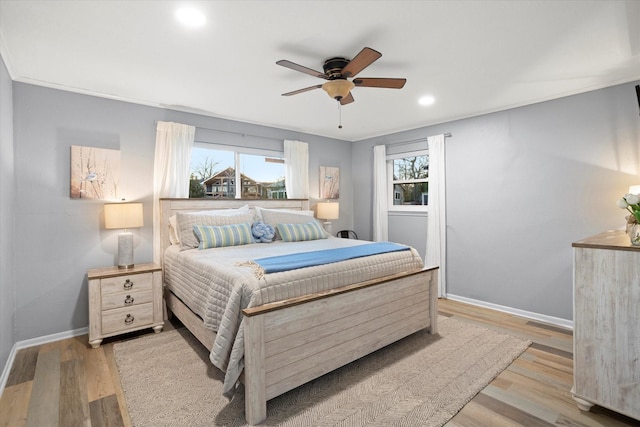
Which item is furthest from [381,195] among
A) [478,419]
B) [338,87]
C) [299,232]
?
[478,419]

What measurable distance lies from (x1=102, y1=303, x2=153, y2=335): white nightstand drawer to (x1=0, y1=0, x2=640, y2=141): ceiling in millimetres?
2139

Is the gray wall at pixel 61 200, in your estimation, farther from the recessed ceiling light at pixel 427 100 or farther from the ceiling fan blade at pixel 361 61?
the recessed ceiling light at pixel 427 100

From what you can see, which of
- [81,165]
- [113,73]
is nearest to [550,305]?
[113,73]

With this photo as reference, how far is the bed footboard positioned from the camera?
184 centimetres

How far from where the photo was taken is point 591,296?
191 centimetres

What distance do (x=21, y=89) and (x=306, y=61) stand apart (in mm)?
2611

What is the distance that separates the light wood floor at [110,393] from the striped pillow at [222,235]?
1254 mm

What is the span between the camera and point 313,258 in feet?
7.93

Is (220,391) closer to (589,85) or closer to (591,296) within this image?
(591,296)

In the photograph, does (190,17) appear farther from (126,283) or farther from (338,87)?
(126,283)

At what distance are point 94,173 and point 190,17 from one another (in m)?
2.12

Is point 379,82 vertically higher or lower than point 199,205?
higher

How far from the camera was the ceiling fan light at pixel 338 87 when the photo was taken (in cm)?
244

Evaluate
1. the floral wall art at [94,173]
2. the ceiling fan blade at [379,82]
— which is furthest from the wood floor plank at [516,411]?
the floral wall art at [94,173]
